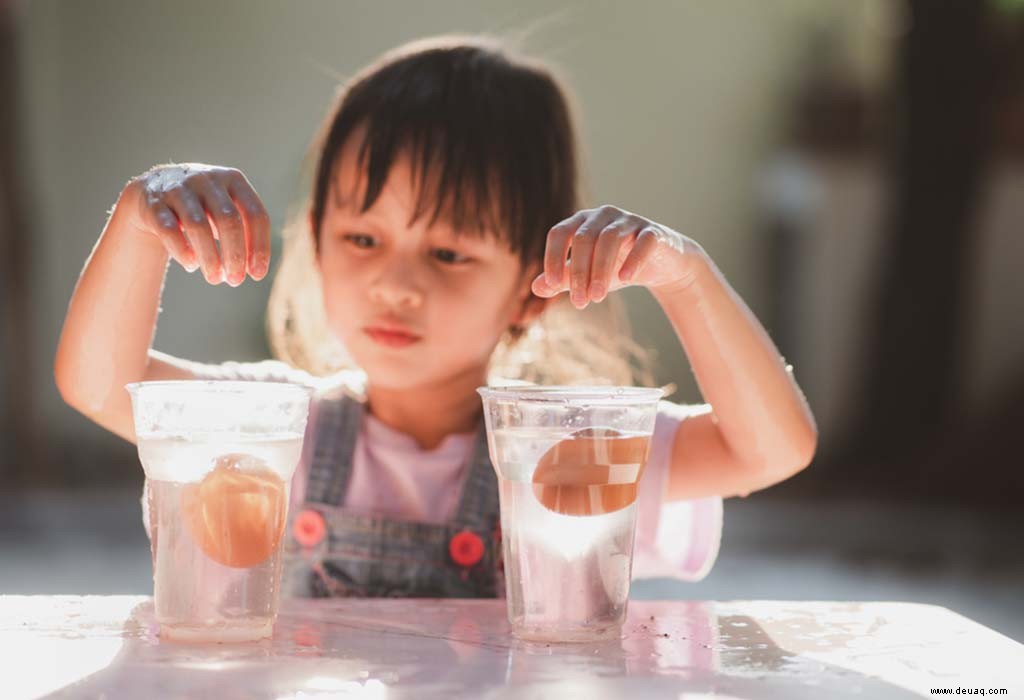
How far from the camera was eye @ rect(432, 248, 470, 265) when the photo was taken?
1.30 m

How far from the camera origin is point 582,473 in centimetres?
80

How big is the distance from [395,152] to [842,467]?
4.82 meters

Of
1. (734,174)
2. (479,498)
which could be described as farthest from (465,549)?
(734,174)

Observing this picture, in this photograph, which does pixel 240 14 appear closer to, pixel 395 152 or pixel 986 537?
pixel 986 537

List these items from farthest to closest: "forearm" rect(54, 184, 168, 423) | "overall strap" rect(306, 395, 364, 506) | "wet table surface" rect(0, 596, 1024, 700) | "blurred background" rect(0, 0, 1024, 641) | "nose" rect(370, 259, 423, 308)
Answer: "blurred background" rect(0, 0, 1024, 641)
"overall strap" rect(306, 395, 364, 506)
"nose" rect(370, 259, 423, 308)
"forearm" rect(54, 184, 168, 423)
"wet table surface" rect(0, 596, 1024, 700)

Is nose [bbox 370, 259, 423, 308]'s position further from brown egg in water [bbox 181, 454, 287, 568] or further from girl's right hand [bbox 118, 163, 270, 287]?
brown egg in water [bbox 181, 454, 287, 568]

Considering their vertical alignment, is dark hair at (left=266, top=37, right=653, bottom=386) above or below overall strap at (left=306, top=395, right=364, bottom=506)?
above

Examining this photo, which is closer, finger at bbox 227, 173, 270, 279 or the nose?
finger at bbox 227, 173, 270, 279

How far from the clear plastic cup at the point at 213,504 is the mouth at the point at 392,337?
0.46m

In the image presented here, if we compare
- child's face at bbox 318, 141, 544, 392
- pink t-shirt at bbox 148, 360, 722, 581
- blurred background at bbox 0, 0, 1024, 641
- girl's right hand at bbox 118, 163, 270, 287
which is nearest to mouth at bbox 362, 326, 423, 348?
child's face at bbox 318, 141, 544, 392

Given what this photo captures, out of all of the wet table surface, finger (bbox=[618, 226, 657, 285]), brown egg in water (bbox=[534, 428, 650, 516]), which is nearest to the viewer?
the wet table surface

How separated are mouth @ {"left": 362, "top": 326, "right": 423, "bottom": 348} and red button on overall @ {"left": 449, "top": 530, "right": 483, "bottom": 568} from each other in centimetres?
21

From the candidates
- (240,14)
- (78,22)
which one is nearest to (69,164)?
(78,22)

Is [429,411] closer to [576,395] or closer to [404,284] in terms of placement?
[404,284]
